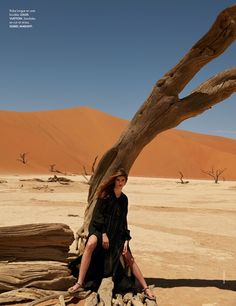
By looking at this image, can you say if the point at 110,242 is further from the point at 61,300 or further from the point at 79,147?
the point at 79,147

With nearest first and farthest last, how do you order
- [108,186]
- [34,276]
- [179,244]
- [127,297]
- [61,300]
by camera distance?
[61,300], [127,297], [34,276], [108,186], [179,244]

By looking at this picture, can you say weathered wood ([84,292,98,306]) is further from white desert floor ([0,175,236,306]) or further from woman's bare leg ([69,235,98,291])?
white desert floor ([0,175,236,306])

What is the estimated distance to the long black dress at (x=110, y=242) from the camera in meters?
4.96

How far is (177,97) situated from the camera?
531cm

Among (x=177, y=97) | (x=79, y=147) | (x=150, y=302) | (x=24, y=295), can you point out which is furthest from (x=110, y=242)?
(x=79, y=147)

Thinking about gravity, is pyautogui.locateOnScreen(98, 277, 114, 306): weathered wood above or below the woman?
below

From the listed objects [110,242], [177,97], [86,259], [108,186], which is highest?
[177,97]

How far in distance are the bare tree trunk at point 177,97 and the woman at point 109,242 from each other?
1.56 feet

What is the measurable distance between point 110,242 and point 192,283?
61.1 inches

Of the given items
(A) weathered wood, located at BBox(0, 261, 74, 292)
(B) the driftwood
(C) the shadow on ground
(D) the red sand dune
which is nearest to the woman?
(A) weathered wood, located at BBox(0, 261, 74, 292)

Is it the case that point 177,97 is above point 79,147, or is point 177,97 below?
below

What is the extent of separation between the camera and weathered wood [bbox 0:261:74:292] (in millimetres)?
4852

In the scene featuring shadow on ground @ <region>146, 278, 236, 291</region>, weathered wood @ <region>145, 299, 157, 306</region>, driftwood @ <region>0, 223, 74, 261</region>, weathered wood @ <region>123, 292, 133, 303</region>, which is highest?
driftwood @ <region>0, 223, 74, 261</region>

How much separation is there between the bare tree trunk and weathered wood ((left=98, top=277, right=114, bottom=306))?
0.80 m
